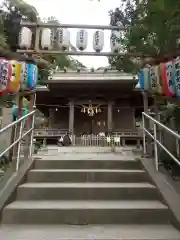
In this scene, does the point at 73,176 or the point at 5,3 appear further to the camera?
the point at 5,3

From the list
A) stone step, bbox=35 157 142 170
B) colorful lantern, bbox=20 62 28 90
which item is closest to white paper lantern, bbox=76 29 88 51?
colorful lantern, bbox=20 62 28 90

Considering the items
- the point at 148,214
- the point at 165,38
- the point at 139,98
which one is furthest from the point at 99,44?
the point at 139,98

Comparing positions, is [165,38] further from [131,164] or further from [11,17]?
[11,17]

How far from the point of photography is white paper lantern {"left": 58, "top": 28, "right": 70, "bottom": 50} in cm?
798

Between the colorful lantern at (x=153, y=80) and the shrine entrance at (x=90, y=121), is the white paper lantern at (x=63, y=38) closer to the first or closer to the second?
the colorful lantern at (x=153, y=80)

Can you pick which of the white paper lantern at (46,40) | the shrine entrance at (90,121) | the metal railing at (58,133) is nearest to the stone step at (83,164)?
the white paper lantern at (46,40)

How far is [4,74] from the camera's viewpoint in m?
3.95

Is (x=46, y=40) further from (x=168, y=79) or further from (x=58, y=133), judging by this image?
(x=58, y=133)

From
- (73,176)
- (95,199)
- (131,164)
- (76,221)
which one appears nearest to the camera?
(76,221)

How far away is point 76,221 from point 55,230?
317 millimetres

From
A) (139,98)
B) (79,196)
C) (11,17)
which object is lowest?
(79,196)

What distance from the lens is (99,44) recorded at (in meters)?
8.53

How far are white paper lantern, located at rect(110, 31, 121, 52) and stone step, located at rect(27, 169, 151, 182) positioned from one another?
503cm

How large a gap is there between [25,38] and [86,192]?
5.08m
